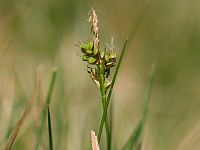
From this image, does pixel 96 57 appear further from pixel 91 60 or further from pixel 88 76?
pixel 88 76

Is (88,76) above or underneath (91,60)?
underneath

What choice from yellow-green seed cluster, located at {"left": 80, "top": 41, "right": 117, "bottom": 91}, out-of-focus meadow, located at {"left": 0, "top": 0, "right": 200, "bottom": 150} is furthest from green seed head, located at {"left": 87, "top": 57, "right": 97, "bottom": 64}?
out-of-focus meadow, located at {"left": 0, "top": 0, "right": 200, "bottom": 150}

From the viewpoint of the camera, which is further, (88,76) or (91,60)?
(88,76)

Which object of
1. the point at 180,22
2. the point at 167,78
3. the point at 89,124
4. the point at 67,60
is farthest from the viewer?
the point at 180,22

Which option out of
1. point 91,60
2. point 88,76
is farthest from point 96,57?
point 88,76

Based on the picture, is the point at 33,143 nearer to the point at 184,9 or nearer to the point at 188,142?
the point at 188,142

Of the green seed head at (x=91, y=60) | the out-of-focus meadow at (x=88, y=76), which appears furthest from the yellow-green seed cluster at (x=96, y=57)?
the out-of-focus meadow at (x=88, y=76)

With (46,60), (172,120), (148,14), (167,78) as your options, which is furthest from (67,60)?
(148,14)

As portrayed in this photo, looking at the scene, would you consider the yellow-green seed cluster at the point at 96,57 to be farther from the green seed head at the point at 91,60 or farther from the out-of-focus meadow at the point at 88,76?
the out-of-focus meadow at the point at 88,76
